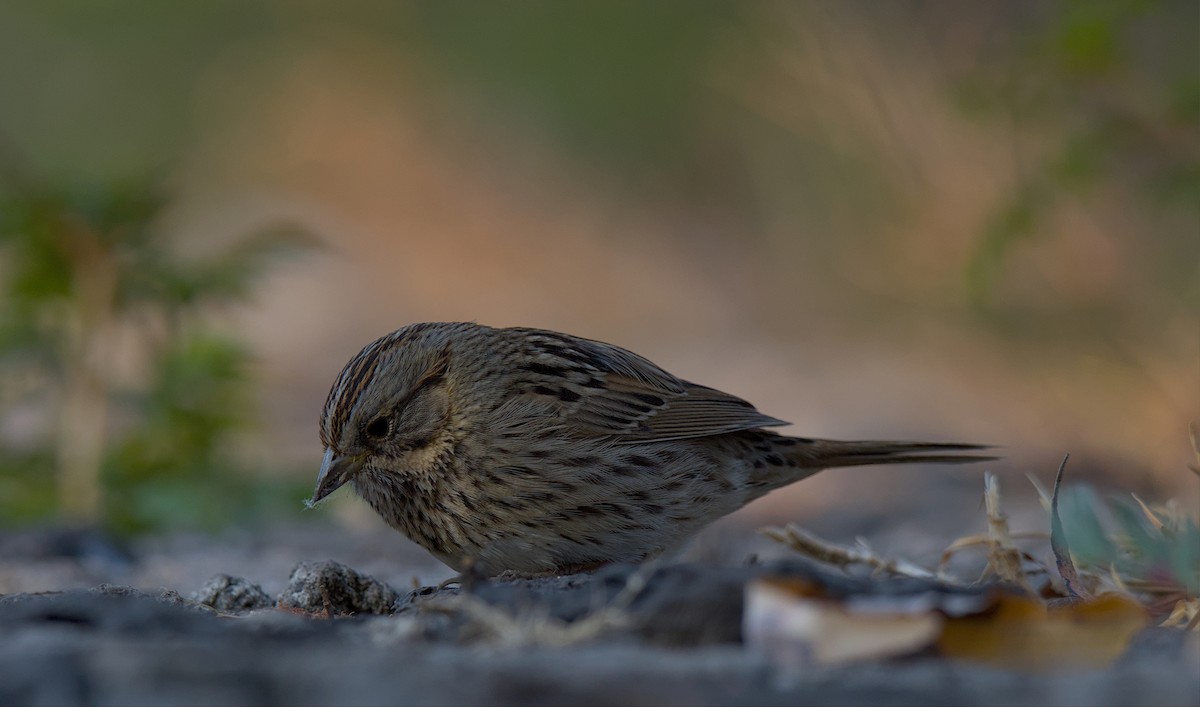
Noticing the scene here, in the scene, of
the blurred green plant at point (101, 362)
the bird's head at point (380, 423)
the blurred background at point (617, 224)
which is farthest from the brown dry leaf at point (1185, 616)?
the blurred green plant at point (101, 362)

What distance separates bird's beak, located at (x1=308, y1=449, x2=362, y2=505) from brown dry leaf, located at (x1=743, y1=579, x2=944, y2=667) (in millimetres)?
2230

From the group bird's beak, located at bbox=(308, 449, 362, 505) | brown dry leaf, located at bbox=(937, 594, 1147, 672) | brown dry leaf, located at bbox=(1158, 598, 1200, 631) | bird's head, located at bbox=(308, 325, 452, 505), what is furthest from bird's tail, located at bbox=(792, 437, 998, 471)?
brown dry leaf, located at bbox=(937, 594, 1147, 672)

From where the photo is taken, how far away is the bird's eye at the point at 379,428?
4387 mm

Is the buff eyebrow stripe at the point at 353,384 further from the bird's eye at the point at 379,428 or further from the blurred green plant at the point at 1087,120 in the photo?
the blurred green plant at the point at 1087,120

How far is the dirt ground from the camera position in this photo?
2.03 m

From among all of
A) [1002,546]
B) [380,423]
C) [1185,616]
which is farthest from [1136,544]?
[380,423]

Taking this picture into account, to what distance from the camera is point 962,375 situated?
31.8 ft

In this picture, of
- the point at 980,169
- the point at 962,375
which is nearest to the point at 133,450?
the point at 980,169

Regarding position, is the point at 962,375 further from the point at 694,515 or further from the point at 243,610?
the point at 243,610

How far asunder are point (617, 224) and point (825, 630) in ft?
44.4

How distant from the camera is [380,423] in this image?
4.41 m

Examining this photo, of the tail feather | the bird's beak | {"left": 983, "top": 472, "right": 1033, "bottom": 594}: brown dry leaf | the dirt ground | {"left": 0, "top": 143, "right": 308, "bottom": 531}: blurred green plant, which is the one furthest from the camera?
{"left": 0, "top": 143, "right": 308, "bottom": 531}: blurred green plant

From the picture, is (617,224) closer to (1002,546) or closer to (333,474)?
(333,474)

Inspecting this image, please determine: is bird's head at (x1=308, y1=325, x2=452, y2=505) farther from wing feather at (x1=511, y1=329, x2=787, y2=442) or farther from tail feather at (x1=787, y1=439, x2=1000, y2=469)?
tail feather at (x1=787, y1=439, x2=1000, y2=469)
